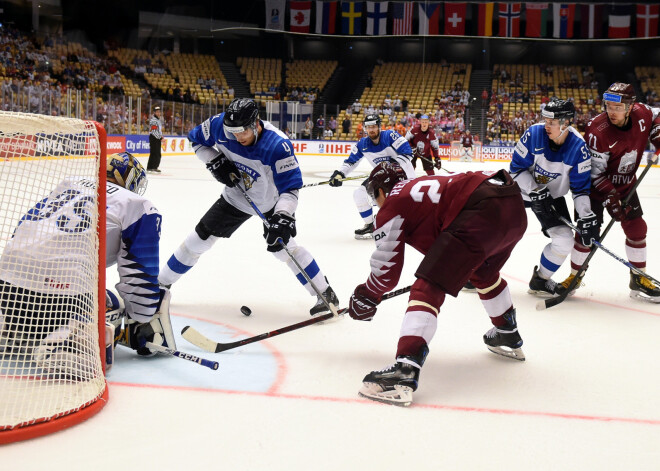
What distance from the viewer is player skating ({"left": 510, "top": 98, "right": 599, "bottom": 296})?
395cm

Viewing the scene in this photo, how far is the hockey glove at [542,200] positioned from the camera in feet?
13.3

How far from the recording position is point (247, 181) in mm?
3631

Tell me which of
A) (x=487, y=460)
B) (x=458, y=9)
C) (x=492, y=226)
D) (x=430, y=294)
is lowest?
(x=487, y=460)

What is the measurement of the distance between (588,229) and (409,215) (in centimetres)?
185

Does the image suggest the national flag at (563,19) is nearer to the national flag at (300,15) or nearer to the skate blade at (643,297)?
the national flag at (300,15)

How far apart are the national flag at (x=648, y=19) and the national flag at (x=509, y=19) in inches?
171

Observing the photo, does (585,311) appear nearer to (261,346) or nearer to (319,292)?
(319,292)

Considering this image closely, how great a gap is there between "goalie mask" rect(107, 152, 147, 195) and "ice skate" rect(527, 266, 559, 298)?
257 cm

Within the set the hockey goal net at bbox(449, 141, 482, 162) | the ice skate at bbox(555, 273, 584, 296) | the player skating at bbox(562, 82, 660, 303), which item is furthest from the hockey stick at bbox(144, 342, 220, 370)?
the hockey goal net at bbox(449, 141, 482, 162)

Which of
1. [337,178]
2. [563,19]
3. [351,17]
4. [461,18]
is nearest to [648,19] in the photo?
[563,19]

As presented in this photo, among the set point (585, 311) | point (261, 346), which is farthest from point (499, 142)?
point (261, 346)

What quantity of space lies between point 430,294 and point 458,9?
26.1 m

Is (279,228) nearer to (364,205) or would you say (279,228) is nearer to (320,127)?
(364,205)

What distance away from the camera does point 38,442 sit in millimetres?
2018
